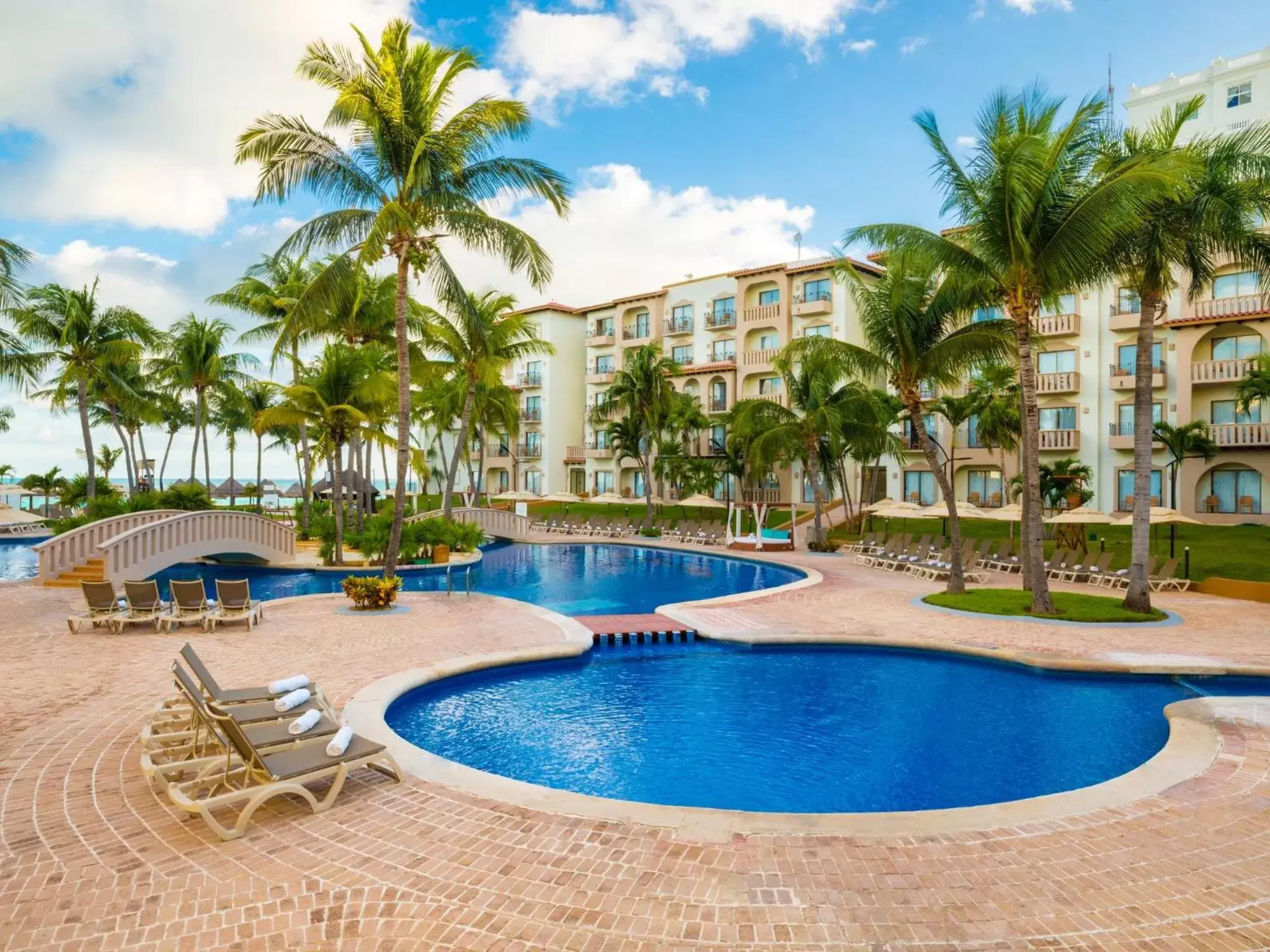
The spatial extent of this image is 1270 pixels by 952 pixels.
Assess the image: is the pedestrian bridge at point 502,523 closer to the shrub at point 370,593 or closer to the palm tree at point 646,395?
the palm tree at point 646,395

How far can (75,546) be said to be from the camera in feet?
58.2

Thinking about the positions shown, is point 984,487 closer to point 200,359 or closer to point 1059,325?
point 1059,325

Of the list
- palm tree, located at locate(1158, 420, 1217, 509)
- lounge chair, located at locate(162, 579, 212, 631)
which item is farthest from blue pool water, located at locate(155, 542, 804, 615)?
palm tree, located at locate(1158, 420, 1217, 509)

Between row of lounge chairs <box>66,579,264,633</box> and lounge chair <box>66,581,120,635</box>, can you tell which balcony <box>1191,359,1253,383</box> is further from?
lounge chair <box>66,581,120,635</box>

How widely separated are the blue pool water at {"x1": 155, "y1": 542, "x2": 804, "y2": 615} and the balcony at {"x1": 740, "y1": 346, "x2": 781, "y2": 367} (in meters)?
17.6

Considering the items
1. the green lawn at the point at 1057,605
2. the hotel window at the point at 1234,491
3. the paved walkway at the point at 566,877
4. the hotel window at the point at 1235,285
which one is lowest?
the green lawn at the point at 1057,605

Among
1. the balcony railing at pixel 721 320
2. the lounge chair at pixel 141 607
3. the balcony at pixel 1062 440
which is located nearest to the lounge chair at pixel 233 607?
the lounge chair at pixel 141 607

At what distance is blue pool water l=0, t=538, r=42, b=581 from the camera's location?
22000 mm

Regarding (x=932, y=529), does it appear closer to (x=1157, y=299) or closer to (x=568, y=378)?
(x=1157, y=299)

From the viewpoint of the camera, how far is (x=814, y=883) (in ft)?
14.9

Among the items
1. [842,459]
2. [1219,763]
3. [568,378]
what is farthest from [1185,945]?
[568,378]

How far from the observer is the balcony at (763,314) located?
4309 centimetres

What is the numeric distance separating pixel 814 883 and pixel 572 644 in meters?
7.78

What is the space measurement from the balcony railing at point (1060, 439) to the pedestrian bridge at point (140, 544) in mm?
31976
